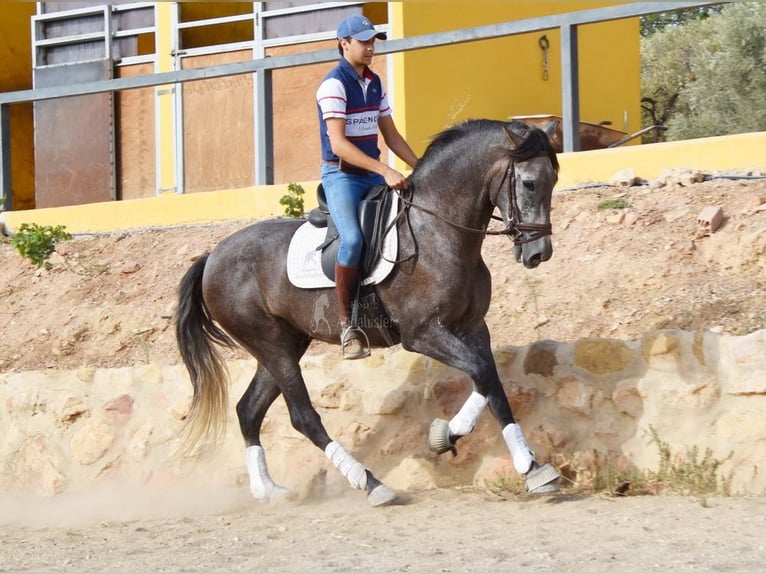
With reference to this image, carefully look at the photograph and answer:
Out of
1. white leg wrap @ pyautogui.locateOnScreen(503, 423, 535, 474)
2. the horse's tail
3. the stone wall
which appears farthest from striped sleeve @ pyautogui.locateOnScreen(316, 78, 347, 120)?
white leg wrap @ pyautogui.locateOnScreen(503, 423, 535, 474)

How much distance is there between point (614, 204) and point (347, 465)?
3.69 m

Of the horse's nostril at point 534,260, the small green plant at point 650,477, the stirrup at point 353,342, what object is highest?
the horse's nostril at point 534,260

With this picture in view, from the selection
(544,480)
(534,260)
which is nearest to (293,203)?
(534,260)

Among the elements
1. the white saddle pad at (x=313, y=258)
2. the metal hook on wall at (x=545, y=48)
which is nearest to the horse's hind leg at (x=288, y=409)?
the white saddle pad at (x=313, y=258)

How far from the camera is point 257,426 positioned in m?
8.19

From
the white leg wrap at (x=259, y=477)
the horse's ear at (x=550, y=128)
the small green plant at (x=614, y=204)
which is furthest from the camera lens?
the small green plant at (x=614, y=204)

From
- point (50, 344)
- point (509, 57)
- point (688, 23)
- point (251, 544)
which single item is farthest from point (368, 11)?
point (688, 23)

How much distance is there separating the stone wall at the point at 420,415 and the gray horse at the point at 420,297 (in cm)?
36

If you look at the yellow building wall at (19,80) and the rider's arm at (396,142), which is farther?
the yellow building wall at (19,80)

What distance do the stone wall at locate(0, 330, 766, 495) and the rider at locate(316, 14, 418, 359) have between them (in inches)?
34.2

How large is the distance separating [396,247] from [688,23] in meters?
17.8

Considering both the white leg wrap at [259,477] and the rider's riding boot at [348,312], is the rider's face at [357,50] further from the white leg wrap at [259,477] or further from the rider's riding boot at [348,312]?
the white leg wrap at [259,477]

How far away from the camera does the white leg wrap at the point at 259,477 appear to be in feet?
25.8

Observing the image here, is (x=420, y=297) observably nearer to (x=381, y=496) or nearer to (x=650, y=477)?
(x=381, y=496)
